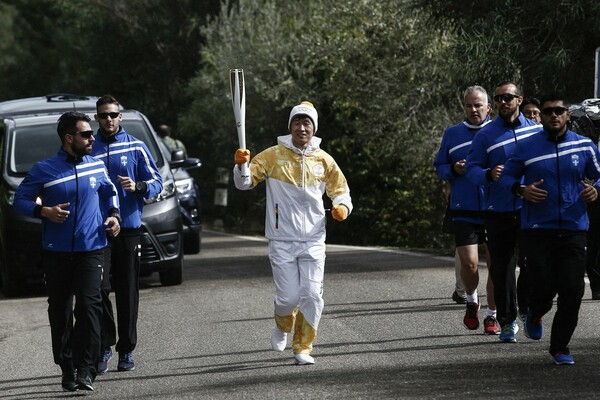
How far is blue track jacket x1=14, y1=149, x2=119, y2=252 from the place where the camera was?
9.81m

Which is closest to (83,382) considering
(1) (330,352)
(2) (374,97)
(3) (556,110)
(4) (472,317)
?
(1) (330,352)

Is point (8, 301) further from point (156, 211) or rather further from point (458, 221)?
point (458, 221)

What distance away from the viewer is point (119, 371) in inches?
422

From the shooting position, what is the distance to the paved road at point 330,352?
368 inches

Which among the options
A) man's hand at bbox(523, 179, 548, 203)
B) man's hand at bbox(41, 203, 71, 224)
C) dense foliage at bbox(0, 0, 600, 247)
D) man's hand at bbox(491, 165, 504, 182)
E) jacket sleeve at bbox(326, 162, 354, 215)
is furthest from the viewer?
dense foliage at bbox(0, 0, 600, 247)

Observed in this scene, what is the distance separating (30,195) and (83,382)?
51.0 inches

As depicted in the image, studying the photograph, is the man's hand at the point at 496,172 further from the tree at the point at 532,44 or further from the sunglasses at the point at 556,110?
the tree at the point at 532,44

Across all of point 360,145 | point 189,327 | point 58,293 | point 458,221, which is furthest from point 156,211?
point 360,145

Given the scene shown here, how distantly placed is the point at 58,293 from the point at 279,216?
66.0 inches

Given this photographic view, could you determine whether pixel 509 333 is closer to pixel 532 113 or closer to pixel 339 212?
pixel 339 212

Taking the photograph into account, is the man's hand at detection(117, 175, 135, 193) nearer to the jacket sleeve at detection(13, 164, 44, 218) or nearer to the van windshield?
the jacket sleeve at detection(13, 164, 44, 218)

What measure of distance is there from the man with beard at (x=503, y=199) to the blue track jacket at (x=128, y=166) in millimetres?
2389

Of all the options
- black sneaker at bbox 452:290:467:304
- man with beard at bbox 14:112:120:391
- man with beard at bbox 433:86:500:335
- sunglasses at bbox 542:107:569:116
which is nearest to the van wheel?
black sneaker at bbox 452:290:467:304

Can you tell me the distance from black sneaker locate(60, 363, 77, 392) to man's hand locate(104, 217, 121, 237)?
3.08ft
